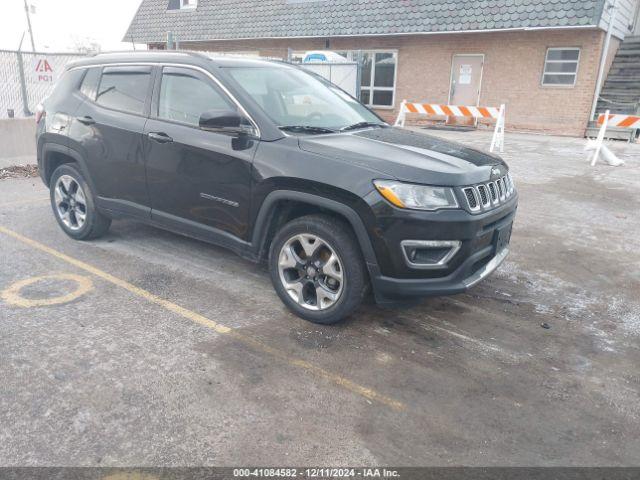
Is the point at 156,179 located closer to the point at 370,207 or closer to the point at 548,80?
the point at 370,207

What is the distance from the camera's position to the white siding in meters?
14.5

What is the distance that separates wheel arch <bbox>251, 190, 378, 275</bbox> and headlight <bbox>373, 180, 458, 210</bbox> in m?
0.25

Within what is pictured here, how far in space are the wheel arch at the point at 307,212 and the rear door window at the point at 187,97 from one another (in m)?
0.83

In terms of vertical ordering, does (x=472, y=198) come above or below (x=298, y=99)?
below

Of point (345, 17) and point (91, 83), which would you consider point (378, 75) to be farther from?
point (91, 83)

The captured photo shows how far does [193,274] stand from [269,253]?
1057 millimetres

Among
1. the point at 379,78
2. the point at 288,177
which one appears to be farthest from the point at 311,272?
the point at 379,78

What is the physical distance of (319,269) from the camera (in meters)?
3.61

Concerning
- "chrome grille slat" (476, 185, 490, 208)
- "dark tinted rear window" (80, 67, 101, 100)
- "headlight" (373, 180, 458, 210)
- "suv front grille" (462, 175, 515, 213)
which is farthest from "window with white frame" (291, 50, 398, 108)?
"headlight" (373, 180, 458, 210)

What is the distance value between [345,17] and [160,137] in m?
15.9

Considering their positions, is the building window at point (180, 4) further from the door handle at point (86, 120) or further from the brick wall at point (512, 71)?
the door handle at point (86, 120)

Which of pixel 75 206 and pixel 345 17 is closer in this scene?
pixel 75 206

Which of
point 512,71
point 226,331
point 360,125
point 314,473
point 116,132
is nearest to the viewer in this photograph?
point 314,473

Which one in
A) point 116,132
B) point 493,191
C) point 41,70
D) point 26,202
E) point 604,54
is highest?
point 604,54
